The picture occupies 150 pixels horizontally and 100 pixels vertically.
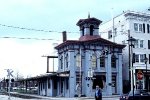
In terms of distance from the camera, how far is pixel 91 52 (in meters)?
60.7

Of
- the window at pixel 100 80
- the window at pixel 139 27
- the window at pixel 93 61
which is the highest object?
the window at pixel 139 27

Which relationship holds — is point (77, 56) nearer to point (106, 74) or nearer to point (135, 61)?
point (106, 74)

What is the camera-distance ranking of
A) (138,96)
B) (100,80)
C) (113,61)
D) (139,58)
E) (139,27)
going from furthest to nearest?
1. (139,27)
2. (139,58)
3. (113,61)
4. (100,80)
5. (138,96)

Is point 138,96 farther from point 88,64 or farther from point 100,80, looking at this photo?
point 100,80

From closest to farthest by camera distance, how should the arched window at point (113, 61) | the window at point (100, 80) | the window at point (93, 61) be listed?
1. the window at point (93, 61)
2. the window at point (100, 80)
3. the arched window at point (113, 61)

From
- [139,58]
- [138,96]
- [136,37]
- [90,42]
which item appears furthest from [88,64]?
[138,96]

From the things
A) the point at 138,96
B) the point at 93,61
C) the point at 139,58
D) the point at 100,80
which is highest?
the point at 139,58

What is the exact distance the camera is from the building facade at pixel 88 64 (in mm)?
58938

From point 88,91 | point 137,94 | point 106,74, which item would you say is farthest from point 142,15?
point 137,94

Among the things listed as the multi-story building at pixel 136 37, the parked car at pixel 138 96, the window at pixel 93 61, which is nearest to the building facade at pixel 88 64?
the window at pixel 93 61

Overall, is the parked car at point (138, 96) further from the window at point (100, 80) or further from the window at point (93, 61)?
the window at point (100, 80)

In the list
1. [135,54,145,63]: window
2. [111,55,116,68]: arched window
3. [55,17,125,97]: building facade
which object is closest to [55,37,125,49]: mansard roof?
[55,17,125,97]: building facade

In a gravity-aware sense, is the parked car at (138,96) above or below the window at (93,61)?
below

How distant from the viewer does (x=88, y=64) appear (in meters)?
59.8
